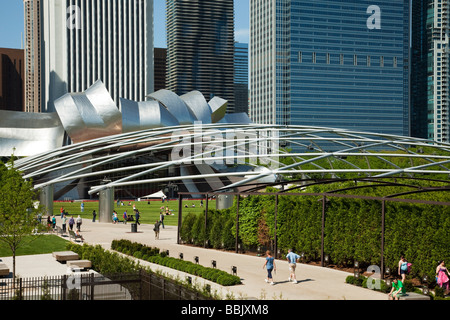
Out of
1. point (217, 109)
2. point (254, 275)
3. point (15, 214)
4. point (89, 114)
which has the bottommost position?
point (254, 275)

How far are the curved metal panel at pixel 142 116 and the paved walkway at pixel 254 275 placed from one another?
141 ft

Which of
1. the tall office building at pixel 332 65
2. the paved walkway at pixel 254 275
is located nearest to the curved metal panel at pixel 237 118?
the paved walkway at pixel 254 275

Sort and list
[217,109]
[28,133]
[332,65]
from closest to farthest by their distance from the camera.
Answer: [28,133]
[217,109]
[332,65]

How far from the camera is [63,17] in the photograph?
15500cm

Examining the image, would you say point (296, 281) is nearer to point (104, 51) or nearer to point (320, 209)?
point (320, 209)

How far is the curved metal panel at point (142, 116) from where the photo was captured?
247ft

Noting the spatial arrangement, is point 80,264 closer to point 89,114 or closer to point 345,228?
point 345,228

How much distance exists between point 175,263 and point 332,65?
176 meters

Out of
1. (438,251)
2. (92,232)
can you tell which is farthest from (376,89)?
(438,251)

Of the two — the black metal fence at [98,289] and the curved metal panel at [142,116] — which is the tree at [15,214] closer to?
the black metal fence at [98,289]

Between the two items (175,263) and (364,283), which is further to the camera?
(175,263)

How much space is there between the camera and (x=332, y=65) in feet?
622

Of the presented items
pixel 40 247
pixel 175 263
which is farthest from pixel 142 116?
pixel 175 263
